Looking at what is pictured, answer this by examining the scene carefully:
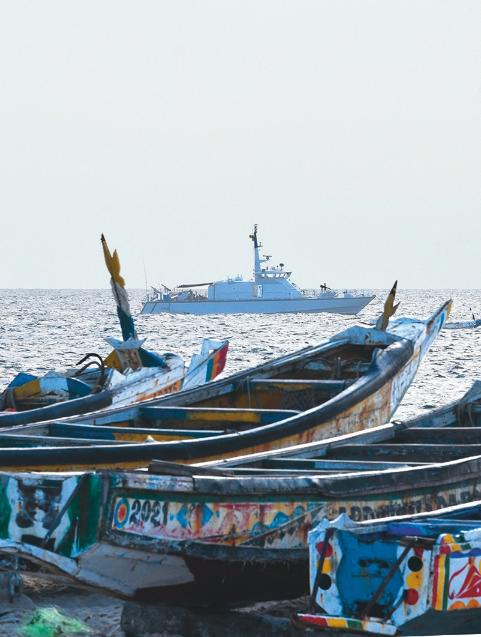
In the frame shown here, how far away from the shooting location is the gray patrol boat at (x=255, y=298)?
111312mm

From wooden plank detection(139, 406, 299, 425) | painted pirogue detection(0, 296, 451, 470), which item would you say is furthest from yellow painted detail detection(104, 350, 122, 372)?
wooden plank detection(139, 406, 299, 425)

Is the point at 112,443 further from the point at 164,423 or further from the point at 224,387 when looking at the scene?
the point at 224,387

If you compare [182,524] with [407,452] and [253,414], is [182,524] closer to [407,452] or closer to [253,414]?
[407,452]

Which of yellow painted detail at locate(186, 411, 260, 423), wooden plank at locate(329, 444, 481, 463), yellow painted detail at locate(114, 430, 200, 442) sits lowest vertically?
wooden plank at locate(329, 444, 481, 463)

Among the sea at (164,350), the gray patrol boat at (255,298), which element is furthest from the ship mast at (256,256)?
the sea at (164,350)

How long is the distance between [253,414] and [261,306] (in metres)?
98.6

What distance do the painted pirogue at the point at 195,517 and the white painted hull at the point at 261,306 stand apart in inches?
4000

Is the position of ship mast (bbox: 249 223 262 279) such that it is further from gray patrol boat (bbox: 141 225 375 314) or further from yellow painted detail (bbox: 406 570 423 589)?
yellow painted detail (bbox: 406 570 423 589)

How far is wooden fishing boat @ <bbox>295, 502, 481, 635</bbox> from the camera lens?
23.5 ft

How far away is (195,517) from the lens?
314 inches

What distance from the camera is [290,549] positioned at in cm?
836

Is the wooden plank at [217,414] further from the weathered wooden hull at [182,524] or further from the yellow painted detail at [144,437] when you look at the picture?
the weathered wooden hull at [182,524]

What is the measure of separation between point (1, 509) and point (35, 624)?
4.78 ft

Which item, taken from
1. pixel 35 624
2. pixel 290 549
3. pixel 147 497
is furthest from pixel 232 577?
pixel 35 624
